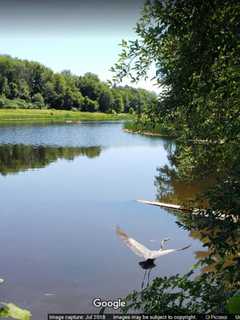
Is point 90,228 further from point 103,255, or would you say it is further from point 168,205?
point 168,205

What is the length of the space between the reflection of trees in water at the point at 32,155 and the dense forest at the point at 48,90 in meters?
88.4

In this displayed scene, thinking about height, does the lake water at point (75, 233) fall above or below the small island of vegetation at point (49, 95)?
below

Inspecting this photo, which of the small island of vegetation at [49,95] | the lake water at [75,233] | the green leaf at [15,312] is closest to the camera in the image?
the green leaf at [15,312]

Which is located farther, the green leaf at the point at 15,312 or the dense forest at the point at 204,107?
the dense forest at the point at 204,107

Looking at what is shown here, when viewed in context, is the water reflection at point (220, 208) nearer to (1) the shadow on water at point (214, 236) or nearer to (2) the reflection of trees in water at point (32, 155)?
(1) the shadow on water at point (214, 236)

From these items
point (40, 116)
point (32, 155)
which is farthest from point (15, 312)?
point (40, 116)

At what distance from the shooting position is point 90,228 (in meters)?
20.3

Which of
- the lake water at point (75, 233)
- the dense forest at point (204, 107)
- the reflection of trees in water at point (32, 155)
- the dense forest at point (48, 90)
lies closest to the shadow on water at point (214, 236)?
the dense forest at point (204, 107)

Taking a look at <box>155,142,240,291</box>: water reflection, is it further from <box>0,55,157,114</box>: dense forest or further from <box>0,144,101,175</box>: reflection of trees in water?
<box>0,55,157,114</box>: dense forest

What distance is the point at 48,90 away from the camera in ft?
516

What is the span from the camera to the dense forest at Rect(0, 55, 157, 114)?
149m

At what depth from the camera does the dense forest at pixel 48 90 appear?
149m

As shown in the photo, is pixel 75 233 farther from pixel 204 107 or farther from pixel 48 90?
pixel 48 90

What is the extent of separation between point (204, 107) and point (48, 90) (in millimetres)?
154079
